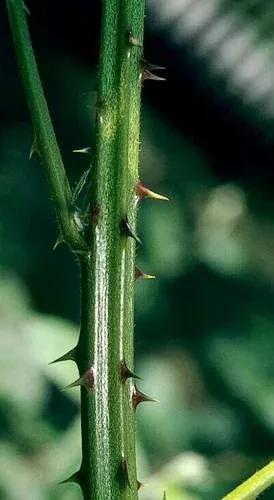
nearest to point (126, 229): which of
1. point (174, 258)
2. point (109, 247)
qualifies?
point (109, 247)

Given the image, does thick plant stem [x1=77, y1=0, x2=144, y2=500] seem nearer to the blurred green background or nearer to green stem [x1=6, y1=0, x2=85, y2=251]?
green stem [x1=6, y1=0, x2=85, y2=251]

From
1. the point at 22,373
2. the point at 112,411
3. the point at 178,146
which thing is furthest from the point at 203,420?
the point at 112,411

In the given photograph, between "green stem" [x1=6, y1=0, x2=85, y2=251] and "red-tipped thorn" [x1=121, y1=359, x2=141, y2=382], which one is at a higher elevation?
"green stem" [x1=6, y1=0, x2=85, y2=251]

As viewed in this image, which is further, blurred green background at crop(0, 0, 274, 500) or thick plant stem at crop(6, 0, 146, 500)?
blurred green background at crop(0, 0, 274, 500)

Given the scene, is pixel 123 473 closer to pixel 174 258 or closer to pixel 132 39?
pixel 132 39

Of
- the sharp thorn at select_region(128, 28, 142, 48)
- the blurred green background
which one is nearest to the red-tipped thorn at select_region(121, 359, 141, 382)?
the sharp thorn at select_region(128, 28, 142, 48)

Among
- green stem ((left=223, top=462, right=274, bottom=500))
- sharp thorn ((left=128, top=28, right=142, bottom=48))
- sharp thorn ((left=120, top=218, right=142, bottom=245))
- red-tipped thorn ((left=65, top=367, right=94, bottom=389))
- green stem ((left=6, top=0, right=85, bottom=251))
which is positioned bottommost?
green stem ((left=223, top=462, right=274, bottom=500))
